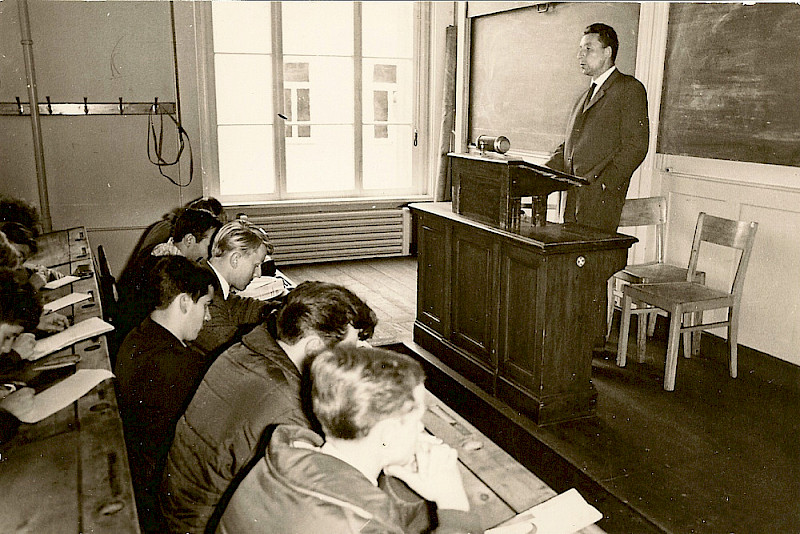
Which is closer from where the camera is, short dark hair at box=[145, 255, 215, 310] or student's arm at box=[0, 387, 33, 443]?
student's arm at box=[0, 387, 33, 443]

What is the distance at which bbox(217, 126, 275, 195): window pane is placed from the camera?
6.59 meters

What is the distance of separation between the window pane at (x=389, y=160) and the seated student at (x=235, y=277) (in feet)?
13.7

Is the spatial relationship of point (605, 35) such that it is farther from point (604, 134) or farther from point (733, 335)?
point (733, 335)

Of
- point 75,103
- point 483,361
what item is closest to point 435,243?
point 483,361

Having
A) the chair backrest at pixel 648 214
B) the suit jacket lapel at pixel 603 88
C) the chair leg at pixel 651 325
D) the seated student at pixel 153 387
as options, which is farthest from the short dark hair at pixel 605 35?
the seated student at pixel 153 387

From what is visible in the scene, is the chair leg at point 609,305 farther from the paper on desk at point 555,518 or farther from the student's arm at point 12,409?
the student's arm at point 12,409

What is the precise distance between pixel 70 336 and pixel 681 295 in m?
2.99

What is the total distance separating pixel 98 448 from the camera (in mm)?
1596

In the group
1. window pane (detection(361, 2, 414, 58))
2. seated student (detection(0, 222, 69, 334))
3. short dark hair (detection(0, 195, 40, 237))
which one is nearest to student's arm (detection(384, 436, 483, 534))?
seated student (detection(0, 222, 69, 334))

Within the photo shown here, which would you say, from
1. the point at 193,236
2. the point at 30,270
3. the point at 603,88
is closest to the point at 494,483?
the point at 193,236

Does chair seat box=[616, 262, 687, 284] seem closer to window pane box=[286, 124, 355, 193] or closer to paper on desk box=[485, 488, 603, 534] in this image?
paper on desk box=[485, 488, 603, 534]

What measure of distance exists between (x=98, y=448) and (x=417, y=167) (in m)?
5.94

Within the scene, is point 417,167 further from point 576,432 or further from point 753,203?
point 576,432

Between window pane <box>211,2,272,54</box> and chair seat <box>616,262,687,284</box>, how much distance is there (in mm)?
4134
